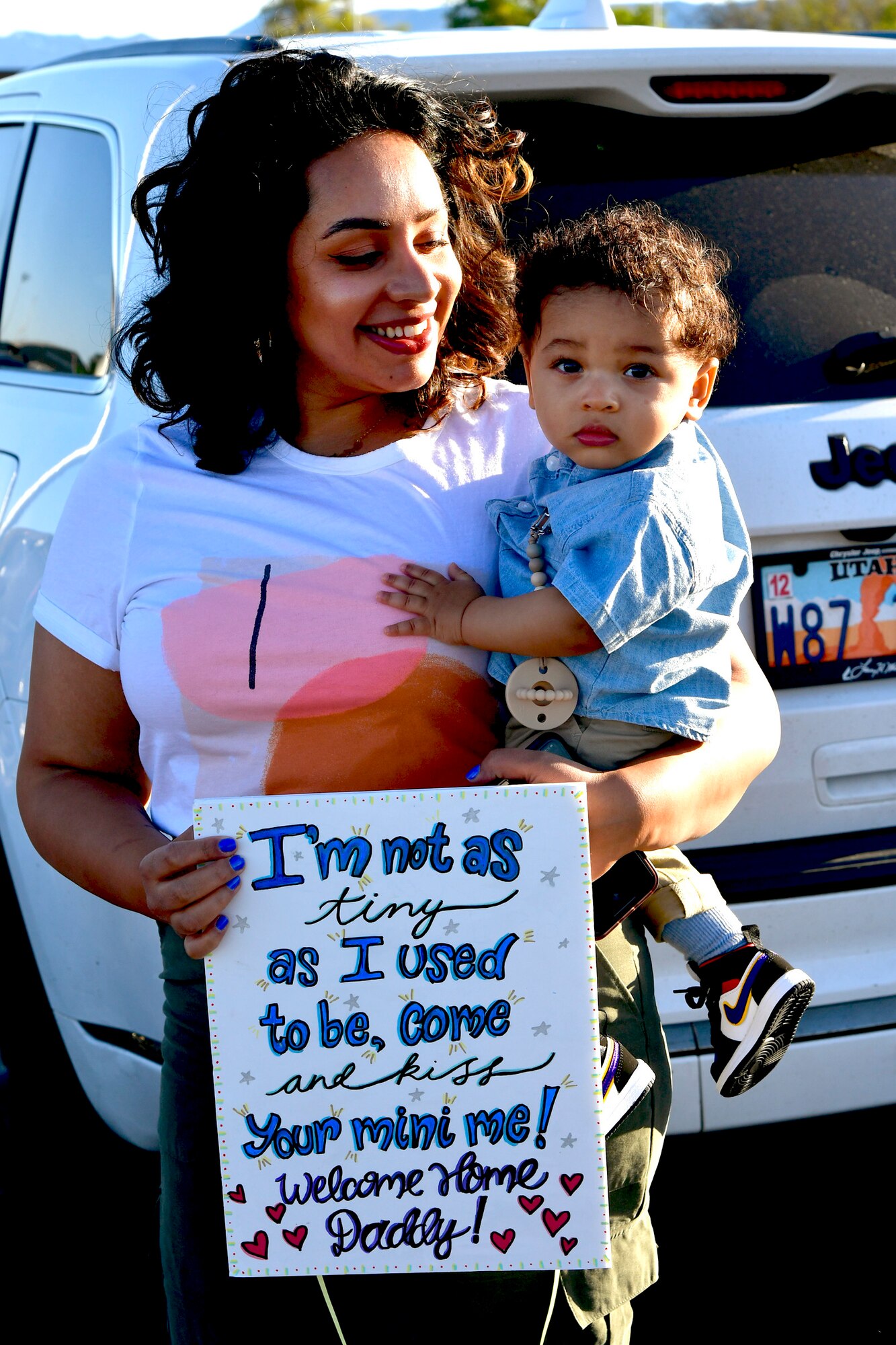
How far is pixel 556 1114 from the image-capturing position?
1.51 metres

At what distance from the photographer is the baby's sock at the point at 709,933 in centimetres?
195

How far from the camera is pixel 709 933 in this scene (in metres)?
1.96

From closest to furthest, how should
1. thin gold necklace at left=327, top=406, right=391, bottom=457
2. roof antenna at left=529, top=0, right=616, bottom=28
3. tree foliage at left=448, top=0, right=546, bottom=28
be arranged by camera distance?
1. thin gold necklace at left=327, top=406, right=391, bottom=457
2. roof antenna at left=529, top=0, right=616, bottom=28
3. tree foliage at left=448, top=0, right=546, bottom=28

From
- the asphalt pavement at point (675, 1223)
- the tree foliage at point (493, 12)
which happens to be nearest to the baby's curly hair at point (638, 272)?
the asphalt pavement at point (675, 1223)

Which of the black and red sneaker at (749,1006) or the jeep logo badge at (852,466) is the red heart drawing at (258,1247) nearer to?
the black and red sneaker at (749,1006)

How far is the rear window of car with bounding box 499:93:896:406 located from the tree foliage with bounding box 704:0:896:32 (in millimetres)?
28588

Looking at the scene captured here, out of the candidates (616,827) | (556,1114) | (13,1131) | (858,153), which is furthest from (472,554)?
(13,1131)

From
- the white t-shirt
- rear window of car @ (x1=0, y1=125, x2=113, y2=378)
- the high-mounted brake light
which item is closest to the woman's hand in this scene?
the white t-shirt

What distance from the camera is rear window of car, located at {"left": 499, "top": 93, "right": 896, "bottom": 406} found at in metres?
2.42

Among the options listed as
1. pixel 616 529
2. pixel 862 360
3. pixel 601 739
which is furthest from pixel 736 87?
pixel 601 739

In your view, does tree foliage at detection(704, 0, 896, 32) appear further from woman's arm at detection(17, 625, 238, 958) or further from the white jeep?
woman's arm at detection(17, 625, 238, 958)

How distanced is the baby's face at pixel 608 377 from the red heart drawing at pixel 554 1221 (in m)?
0.87

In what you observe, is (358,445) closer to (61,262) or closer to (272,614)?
(272,614)

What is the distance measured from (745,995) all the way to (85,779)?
3.10 ft
